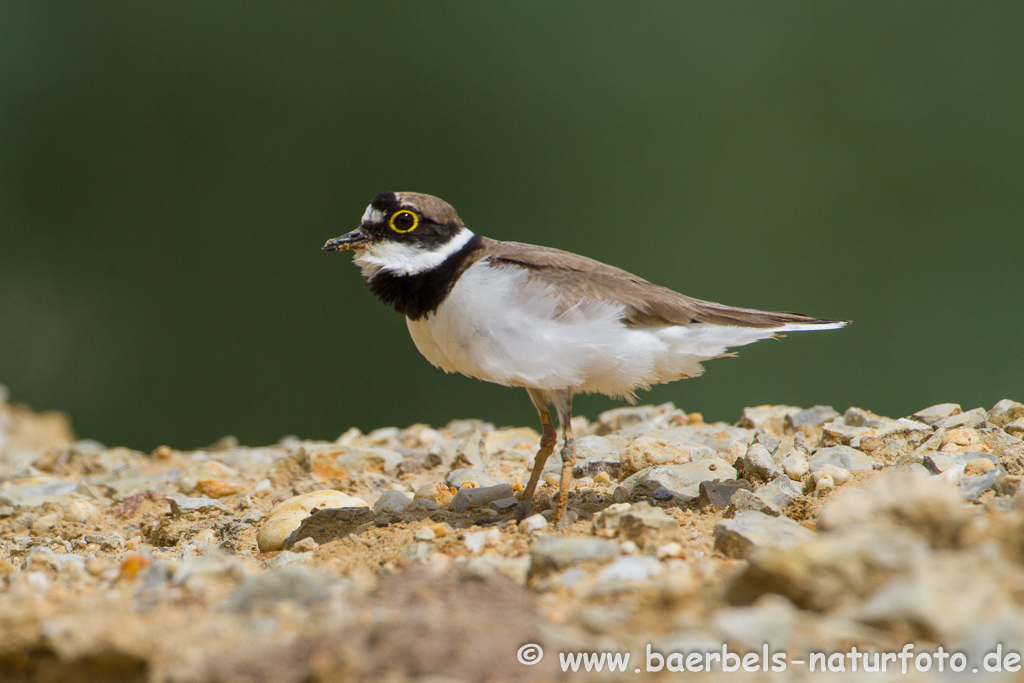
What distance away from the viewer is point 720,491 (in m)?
3.46

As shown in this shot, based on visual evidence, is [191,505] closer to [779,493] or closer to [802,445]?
[779,493]

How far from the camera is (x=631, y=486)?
146 inches

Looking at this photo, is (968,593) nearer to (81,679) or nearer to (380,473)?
(81,679)

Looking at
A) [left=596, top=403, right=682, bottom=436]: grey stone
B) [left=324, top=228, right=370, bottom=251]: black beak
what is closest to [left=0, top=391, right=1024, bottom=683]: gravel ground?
[left=596, top=403, right=682, bottom=436]: grey stone

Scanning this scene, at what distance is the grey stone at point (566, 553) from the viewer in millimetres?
2475

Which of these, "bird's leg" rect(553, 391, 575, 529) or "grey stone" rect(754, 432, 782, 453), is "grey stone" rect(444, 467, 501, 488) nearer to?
"bird's leg" rect(553, 391, 575, 529)

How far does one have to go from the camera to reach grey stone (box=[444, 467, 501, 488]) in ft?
13.7

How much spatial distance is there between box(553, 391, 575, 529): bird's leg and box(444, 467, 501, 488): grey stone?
0.70 metres

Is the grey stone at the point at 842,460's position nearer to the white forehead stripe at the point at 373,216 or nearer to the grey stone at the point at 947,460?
the grey stone at the point at 947,460

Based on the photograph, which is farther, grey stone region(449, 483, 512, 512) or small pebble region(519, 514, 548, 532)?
grey stone region(449, 483, 512, 512)

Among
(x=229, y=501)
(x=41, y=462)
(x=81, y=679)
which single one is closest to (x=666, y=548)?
(x=81, y=679)

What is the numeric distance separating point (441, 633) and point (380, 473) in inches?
112
